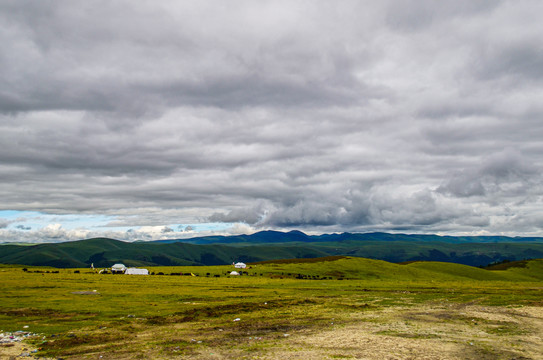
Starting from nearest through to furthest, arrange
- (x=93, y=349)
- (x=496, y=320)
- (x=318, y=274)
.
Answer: (x=93, y=349) < (x=496, y=320) < (x=318, y=274)

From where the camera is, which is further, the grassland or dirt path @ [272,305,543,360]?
the grassland

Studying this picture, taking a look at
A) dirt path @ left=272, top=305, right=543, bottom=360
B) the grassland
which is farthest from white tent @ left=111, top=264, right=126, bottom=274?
dirt path @ left=272, top=305, right=543, bottom=360

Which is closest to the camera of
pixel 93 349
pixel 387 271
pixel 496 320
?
pixel 93 349

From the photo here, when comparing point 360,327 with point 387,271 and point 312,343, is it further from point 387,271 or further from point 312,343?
→ point 387,271

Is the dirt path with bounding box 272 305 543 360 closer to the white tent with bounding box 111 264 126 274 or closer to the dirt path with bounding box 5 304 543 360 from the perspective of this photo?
the dirt path with bounding box 5 304 543 360

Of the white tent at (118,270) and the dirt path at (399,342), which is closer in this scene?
the dirt path at (399,342)

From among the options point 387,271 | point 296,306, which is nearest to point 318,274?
point 387,271

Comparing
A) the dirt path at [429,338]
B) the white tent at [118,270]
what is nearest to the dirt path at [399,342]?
the dirt path at [429,338]

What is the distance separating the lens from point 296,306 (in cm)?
4794

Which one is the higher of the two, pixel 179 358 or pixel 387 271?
pixel 179 358

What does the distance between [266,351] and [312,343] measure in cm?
Result: 388

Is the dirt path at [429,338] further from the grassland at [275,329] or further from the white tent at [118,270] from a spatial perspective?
the white tent at [118,270]

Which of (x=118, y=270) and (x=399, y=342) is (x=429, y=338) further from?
(x=118, y=270)

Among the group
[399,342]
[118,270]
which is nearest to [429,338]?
[399,342]
